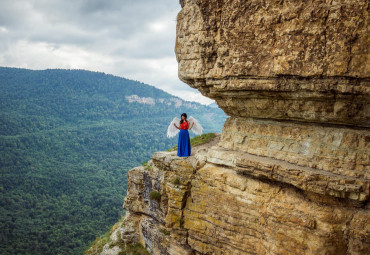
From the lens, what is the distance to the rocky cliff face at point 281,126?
6.86 metres

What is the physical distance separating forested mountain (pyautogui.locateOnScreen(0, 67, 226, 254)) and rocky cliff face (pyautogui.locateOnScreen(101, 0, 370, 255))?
35921 millimetres

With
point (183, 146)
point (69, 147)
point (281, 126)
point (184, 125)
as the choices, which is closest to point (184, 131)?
point (184, 125)

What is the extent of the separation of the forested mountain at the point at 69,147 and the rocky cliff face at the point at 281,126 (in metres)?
35.9

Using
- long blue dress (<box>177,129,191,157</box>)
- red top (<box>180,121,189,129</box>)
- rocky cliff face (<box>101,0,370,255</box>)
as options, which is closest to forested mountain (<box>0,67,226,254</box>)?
long blue dress (<box>177,129,191,157</box>)

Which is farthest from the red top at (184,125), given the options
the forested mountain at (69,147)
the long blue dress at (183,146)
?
the forested mountain at (69,147)

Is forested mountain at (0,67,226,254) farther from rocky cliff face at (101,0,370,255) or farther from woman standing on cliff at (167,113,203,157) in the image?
rocky cliff face at (101,0,370,255)

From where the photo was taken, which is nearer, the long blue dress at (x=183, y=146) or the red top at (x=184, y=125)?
the long blue dress at (x=183, y=146)

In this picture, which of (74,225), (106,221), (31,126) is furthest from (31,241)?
(31,126)

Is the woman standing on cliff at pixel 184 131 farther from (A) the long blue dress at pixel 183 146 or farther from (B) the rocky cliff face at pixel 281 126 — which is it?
(B) the rocky cliff face at pixel 281 126

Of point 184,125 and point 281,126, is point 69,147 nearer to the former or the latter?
point 184,125

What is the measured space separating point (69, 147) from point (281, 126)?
100 meters

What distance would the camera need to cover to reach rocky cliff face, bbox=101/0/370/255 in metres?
6.86

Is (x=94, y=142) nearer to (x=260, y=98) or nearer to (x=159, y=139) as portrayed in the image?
(x=159, y=139)

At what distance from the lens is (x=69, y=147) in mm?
98062
